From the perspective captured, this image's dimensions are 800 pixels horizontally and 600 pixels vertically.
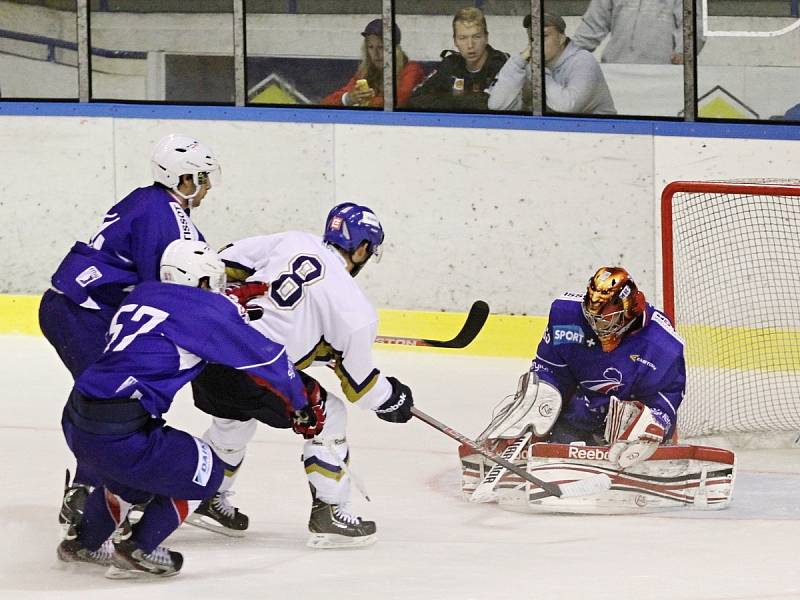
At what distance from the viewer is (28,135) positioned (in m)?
7.77

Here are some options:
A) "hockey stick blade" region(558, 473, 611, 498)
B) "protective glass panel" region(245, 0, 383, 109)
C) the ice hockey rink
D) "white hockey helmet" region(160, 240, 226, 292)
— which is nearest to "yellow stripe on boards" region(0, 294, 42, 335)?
"protective glass panel" region(245, 0, 383, 109)

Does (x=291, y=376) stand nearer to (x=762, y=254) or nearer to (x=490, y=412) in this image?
(x=490, y=412)

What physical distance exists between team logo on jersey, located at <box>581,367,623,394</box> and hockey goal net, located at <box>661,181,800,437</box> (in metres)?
Answer: 0.78

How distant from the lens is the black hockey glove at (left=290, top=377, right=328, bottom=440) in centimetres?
411

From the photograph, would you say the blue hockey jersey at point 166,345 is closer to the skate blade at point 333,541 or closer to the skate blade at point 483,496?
the skate blade at point 333,541

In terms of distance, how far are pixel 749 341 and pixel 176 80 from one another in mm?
2862

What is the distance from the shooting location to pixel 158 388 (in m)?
3.82

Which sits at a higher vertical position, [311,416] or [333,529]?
[311,416]

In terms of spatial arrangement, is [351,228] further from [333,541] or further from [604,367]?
[604,367]

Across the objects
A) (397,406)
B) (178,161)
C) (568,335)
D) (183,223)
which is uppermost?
(178,161)

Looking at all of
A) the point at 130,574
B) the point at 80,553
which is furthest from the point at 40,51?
the point at 130,574

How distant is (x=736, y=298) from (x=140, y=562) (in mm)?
3275

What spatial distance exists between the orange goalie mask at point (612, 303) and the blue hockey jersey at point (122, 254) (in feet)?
3.81

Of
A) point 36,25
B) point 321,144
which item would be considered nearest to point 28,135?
point 36,25
